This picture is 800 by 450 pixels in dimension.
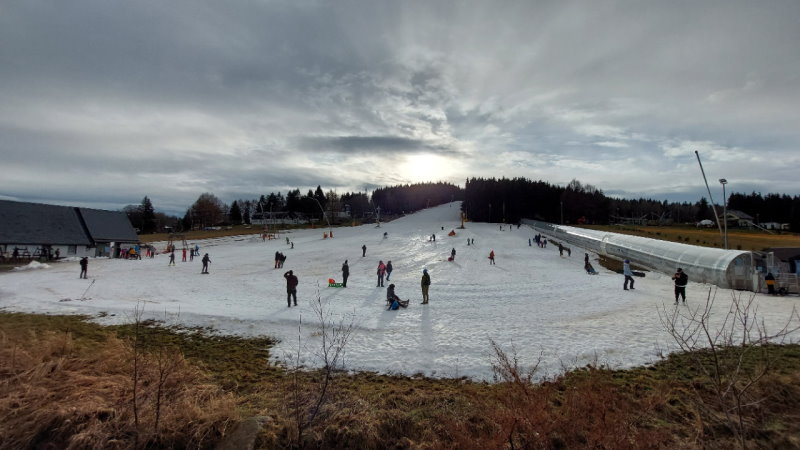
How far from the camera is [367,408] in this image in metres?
6.83

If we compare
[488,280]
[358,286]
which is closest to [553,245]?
[488,280]

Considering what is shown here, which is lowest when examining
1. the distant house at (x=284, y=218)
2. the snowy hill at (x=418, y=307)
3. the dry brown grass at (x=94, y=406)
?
the snowy hill at (x=418, y=307)

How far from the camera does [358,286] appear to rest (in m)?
24.3

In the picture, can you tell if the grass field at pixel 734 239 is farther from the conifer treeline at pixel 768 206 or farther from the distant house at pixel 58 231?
the distant house at pixel 58 231

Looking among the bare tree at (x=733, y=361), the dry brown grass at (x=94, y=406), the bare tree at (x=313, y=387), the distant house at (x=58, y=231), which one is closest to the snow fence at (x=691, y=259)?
the bare tree at (x=733, y=361)

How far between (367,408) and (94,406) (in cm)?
457

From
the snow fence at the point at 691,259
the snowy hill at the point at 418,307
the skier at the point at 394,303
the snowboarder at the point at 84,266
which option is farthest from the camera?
the snowboarder at the point at 84,266

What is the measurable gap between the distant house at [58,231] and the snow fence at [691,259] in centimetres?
5707

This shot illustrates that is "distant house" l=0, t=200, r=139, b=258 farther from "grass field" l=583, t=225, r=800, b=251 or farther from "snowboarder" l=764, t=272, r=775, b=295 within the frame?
"grass field" l=583, t=225, r=800, b=251

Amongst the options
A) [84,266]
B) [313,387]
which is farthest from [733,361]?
[84,266]

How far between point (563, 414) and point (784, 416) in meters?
3.69

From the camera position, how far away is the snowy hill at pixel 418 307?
34.3 feet

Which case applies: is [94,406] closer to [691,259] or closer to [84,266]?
[84,266]

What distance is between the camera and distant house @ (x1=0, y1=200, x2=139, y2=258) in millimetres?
39344
